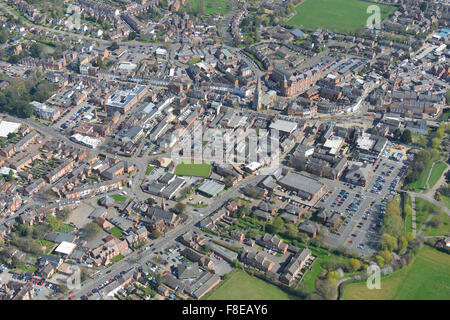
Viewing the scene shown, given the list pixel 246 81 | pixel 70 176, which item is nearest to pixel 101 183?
pixel 70 176

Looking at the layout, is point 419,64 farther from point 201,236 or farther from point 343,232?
point 201,236

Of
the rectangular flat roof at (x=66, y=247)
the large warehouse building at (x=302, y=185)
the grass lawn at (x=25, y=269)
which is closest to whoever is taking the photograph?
the grass lawn at (x=25, y=269)

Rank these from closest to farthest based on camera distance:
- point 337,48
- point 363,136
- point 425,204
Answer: point 425,204, point 363,136, point 337,48

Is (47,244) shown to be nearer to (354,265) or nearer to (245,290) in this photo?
(245,290)

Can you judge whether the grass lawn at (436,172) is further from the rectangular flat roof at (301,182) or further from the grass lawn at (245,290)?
the grass lawn at (245,290)

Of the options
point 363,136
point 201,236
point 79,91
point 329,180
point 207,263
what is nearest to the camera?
point 207,263

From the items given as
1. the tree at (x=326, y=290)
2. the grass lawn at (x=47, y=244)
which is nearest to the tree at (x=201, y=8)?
the grass lawn at (x=47, y=244)

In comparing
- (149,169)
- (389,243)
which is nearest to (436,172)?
(389,243)
